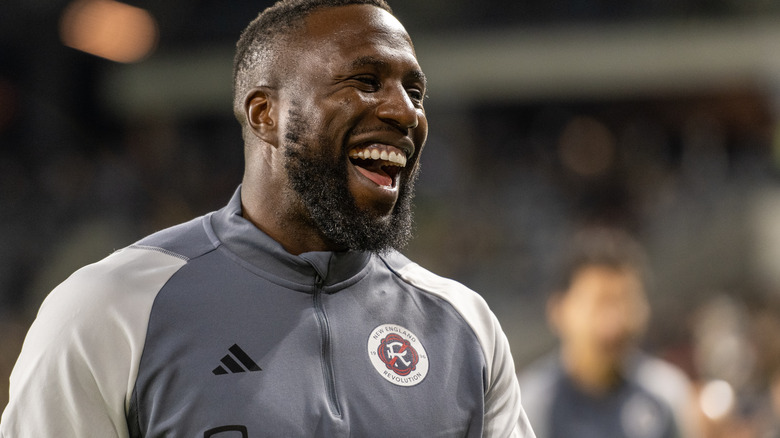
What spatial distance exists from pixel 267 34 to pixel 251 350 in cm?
67

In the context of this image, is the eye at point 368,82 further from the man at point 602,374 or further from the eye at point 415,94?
the man at point 602,374

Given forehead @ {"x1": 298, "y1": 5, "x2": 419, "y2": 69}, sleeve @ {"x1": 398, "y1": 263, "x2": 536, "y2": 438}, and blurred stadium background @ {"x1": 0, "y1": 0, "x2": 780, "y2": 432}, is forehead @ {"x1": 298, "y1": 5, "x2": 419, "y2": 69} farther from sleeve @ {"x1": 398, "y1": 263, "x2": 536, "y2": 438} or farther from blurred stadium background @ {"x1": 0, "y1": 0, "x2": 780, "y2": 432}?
blurred stadium background @ {"x1": 0, "y1": 0, "x2": 780, "y2": 432}

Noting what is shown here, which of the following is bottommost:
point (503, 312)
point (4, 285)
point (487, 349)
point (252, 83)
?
point (4, 285)

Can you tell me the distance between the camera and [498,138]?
12.5 metres

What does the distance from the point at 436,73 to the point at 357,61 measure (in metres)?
10.4

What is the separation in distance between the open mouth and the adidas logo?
1.39 ft

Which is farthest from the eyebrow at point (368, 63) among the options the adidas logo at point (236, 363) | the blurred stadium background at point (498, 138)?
the blurred stadium background at point (498, 138)

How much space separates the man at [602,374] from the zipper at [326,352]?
2191 millimetres

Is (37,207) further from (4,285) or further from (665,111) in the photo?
(665,111)

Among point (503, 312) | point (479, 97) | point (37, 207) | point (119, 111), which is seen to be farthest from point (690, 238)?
point (119, 111)

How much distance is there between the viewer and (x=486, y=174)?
11.3 metres

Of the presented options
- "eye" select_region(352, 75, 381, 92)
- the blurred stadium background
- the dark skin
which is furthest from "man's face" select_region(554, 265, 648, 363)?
the blurred stadium background

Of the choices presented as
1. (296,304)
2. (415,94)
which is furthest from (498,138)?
(296,304)

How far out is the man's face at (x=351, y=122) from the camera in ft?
6.00
